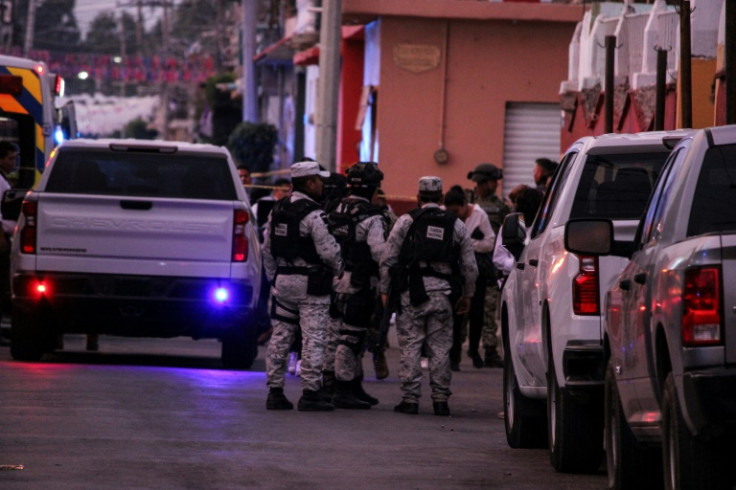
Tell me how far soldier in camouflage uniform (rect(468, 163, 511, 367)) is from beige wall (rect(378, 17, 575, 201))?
48.8 ft

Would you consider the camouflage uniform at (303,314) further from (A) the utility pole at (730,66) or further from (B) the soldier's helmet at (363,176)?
(A) the utility pole at (730,66)

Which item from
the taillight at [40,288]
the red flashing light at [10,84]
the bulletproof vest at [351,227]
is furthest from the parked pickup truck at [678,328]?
the red flashing light at [10,84]

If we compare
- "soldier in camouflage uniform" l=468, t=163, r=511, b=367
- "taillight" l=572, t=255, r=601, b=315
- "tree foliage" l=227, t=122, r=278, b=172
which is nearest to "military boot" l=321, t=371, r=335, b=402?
"soldier in camouflage uniform" l=468, t=163, r=511, b=367

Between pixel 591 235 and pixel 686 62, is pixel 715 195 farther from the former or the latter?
pixel 686 62

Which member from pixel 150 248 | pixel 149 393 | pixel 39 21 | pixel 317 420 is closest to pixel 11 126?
pixel 150 248

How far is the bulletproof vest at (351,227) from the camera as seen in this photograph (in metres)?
13.7

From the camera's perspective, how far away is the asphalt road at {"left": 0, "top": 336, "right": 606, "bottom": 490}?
9273mm

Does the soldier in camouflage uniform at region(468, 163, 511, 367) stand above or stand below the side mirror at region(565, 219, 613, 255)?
below

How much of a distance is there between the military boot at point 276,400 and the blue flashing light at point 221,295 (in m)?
2.59

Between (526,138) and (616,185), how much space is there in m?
24.3

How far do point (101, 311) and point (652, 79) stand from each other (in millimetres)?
8293

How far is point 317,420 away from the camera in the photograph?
12570mm

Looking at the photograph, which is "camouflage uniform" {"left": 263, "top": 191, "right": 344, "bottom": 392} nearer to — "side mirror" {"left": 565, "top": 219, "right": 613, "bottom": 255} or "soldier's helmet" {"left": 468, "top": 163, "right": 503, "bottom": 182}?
"side mirror" {"left": 565, "top": 219, "right": 613, "bottom": 255}

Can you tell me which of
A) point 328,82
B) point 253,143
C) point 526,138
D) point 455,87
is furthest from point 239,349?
point 253,143
